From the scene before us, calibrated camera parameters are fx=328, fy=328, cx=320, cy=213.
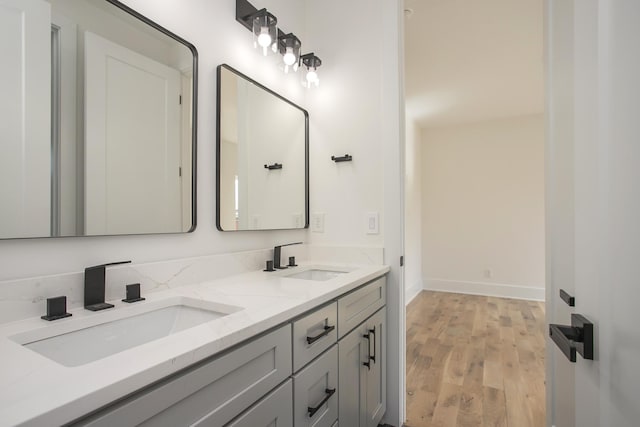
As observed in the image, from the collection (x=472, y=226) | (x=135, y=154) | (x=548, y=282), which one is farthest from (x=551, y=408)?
(x=472, y=226)

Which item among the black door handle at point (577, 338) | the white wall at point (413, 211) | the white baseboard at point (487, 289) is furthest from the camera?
the white baseboard at point (487, 289)

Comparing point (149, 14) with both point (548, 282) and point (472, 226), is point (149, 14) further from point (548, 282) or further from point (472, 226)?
point (472, 226)

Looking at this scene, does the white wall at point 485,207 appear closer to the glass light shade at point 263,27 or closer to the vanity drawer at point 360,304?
the vanity drawer at point 360,304

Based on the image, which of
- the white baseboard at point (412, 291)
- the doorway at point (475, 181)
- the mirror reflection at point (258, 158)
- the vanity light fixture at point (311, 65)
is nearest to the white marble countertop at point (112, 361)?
the mirror reflection at point (258, 158)

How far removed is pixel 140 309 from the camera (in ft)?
3.31

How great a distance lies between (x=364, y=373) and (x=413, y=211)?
3.60 m

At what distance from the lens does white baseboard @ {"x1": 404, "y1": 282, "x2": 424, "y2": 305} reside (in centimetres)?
451

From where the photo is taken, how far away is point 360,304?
147 centimetres

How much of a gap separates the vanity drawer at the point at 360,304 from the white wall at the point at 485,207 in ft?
12.3

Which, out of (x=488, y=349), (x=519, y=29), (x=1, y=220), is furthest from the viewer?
(x=488, y=349)

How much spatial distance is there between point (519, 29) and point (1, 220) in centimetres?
325

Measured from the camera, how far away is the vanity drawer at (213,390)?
56 centimetres

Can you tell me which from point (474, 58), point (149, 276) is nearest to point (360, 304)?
point (149, 276)

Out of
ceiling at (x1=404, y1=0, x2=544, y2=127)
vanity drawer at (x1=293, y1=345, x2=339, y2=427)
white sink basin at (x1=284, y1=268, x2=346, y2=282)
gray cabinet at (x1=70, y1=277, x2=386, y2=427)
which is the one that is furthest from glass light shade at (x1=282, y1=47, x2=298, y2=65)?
vanity drawer at (x1=293, y1=345, x2=339, y2=427)
